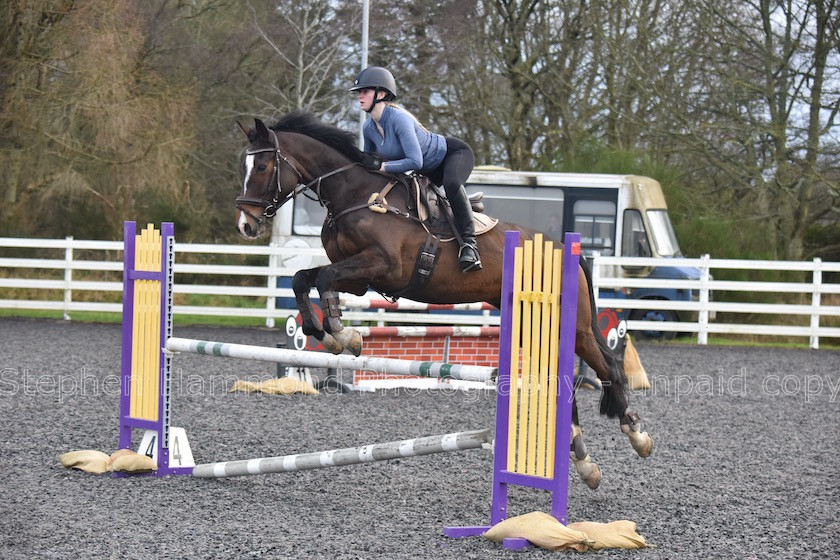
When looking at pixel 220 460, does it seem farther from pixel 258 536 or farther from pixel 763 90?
pixel 763 90

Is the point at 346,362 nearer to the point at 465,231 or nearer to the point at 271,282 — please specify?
the point at 465,231

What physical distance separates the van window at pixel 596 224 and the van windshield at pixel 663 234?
0.63 m

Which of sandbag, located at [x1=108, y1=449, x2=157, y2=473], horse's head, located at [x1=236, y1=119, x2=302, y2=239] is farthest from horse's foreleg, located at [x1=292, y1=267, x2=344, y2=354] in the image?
sandbag, located at [x1=108, y1=449, x2=157, y2=473]

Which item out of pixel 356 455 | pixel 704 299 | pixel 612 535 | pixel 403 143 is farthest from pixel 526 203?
pixel 612 535

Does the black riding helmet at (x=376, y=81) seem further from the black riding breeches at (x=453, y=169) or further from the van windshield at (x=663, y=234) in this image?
the van windshield at (x=663, y=234)

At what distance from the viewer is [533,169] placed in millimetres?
20000

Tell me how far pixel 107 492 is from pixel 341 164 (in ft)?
7.17

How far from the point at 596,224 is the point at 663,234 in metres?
1.09

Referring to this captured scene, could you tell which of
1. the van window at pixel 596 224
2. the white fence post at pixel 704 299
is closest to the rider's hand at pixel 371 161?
the white fence post at pixel 704 299

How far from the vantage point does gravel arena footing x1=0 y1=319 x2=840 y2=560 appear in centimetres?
414

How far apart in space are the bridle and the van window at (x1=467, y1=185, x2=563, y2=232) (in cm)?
1033

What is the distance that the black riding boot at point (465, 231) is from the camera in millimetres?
5289

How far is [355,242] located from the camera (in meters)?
5.25

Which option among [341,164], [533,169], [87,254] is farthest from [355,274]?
[87,254]
